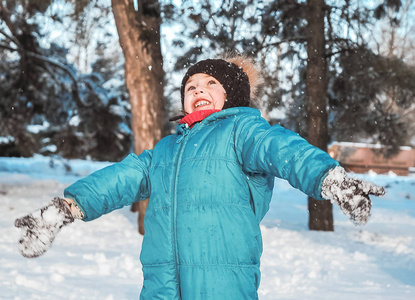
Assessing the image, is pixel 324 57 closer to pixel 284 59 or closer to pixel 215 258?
pixel 284 59

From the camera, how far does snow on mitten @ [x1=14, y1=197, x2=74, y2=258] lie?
182 centimetres

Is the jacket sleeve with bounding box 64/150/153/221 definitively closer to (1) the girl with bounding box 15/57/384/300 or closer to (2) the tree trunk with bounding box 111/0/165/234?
(1) the girl with bounding box 15/57/384/300

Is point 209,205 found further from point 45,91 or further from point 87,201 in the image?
point 45,91

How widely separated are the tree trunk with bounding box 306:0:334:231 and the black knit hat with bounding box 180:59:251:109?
18.7 feet

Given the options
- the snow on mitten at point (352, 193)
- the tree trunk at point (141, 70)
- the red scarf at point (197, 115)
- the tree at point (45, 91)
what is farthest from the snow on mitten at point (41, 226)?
the tree at point (45, 91)

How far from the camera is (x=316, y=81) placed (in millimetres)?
7941

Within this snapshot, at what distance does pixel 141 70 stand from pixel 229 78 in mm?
4953

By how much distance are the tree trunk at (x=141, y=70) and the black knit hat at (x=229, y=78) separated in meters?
4.74

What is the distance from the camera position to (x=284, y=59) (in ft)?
29.7

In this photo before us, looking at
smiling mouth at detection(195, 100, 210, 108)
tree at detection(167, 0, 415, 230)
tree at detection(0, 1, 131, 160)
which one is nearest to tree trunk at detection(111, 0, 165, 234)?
tree at detection(167, 0, 415, 230)

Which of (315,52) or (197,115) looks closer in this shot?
(197,115)

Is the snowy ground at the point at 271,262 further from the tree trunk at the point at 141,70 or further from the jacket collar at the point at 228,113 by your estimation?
the jacket collar at the point at 228,113

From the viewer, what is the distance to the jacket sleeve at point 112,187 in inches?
78.0

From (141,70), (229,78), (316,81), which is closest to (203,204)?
(229,78)
